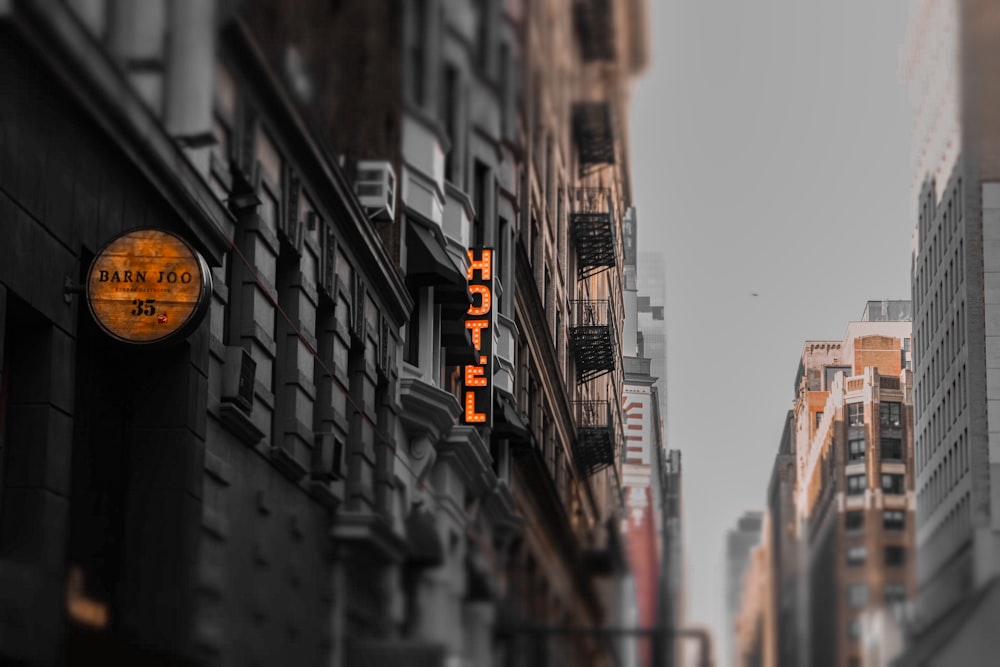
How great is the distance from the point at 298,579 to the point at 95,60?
866 mm

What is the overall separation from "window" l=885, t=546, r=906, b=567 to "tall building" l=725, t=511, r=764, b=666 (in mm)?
358

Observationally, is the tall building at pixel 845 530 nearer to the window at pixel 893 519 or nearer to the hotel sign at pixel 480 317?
the window at pixel 893 519

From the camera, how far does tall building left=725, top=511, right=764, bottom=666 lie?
8.39 feet

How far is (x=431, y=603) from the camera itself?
2.43 m

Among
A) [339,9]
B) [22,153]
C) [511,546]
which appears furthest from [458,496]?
[22,153]

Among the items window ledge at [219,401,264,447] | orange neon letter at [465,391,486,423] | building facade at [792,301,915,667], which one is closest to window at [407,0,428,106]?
building facade at [792,301,915,667]

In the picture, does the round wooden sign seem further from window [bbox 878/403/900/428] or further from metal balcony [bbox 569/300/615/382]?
window [bbox 878/403/900/428]

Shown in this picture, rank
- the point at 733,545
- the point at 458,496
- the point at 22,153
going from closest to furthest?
the point at 733,545 → the point at 458,496 → the point at 22,153

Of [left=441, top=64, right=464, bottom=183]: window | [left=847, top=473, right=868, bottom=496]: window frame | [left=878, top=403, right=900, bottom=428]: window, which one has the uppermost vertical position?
[left=878, top=403, right=900, bottom=428]: window

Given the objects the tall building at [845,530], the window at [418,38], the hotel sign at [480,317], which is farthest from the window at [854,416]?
the hotel sign at [480,317]

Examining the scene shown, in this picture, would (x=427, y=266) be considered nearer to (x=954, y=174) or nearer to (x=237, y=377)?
(x=237, y=377)

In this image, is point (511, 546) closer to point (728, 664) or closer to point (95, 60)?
point (728, 664)

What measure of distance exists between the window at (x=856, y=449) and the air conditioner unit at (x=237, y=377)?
16.0 metres

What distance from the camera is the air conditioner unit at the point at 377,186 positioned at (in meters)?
2.69
